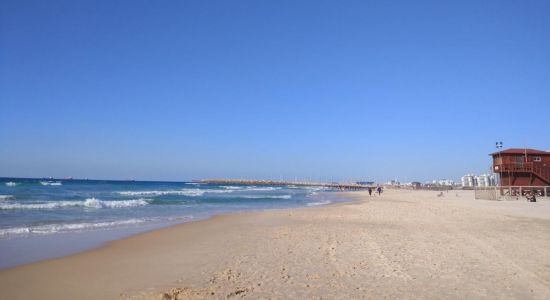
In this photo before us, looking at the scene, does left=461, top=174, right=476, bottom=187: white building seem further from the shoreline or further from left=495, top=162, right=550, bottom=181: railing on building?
the shoreline

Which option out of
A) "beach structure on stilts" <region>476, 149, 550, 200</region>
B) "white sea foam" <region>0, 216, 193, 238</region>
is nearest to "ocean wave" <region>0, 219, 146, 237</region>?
"white sea foam" <region>0, 216, 193, 238</region>

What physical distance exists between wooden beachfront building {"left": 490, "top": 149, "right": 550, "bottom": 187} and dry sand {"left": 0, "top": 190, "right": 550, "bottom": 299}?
26.6 metres

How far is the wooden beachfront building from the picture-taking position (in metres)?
33.5

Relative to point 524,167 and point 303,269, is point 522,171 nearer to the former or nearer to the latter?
point 524,167

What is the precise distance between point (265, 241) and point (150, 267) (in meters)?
3.79

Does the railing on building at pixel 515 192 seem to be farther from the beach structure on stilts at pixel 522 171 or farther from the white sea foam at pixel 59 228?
the white sea foam at pixel 59 228

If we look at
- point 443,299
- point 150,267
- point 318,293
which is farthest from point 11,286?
point 443,299

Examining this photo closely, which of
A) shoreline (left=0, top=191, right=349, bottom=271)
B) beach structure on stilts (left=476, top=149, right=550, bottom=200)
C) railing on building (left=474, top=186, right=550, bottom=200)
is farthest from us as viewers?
beach structure on stilts (left=476, top=149, right=550, bottom=200)

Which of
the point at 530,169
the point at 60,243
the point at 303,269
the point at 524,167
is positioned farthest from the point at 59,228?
the point at 530,169

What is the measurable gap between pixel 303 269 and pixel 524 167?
34734mm

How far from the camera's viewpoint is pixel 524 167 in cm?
3375

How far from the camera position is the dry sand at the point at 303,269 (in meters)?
5.69

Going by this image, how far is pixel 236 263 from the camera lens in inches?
302

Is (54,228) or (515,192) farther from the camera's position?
(515,192)
